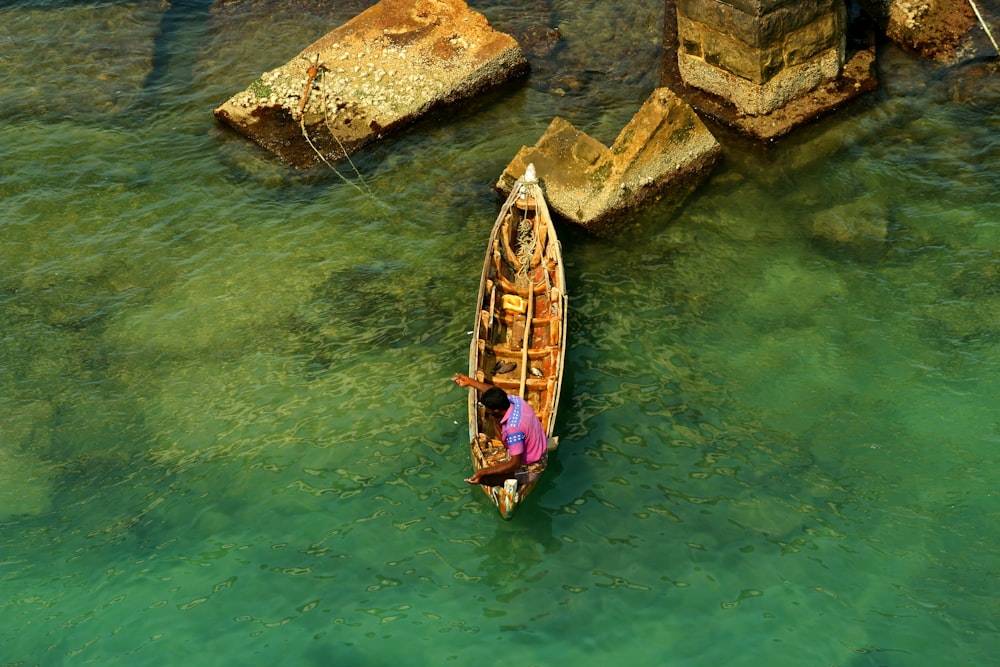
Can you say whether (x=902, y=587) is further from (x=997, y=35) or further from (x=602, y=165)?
(x=997, y=35)

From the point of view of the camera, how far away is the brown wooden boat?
11867mm

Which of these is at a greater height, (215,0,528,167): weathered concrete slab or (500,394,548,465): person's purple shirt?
(215,0,528,167): weathered concrete slab

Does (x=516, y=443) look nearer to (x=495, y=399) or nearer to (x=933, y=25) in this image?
(x=495, y=399)

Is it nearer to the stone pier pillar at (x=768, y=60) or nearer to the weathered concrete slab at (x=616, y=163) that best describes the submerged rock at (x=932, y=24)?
the stone pier pillar at (x=768, y=60)

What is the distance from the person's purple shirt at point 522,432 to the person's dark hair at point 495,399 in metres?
0.10

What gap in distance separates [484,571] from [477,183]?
805 centimetres

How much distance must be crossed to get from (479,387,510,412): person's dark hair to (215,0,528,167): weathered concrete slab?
827 cm

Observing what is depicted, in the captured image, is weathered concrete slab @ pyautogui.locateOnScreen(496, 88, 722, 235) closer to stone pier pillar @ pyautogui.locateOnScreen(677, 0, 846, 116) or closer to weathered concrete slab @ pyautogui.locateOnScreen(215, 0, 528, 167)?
stone pier pillar @ pyautogui.locateOnScreen(677, 0, 846, 116)

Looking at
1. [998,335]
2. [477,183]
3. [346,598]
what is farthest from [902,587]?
[477,183]

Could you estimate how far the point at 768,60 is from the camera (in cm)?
1673

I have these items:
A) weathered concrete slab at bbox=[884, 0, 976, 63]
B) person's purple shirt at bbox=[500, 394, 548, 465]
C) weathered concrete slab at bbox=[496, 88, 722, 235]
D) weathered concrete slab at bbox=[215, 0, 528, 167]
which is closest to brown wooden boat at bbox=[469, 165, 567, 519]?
person's purple shirt at bbox=[500, 394, 548, 465]

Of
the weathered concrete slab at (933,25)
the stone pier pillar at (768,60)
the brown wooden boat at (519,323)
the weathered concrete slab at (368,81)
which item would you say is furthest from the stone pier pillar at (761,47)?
the brown wooden boat at (519,323)

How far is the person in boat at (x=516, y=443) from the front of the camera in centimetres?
1091

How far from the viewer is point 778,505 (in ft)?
37.7
